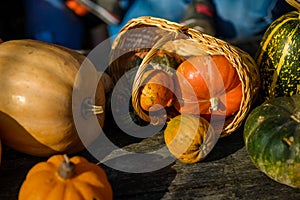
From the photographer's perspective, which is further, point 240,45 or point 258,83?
point 240,45

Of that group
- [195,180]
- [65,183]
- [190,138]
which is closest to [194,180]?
[195,180]

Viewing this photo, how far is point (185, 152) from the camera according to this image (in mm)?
1332

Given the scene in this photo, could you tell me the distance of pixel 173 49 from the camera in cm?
151

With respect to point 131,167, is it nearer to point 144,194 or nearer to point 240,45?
point 144,194

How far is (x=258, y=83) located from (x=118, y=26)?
3.14ft

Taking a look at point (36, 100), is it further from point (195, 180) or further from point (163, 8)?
point (163, 8)

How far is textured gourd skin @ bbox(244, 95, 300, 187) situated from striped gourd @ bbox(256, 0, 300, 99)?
19 cm

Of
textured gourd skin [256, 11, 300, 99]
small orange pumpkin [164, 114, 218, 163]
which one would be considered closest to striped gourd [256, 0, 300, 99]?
textured gourd skin [256, 11, 300, 99]

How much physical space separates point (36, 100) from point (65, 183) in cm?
31

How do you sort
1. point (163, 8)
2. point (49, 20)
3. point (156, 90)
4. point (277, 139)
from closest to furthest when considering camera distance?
point (277, 139) < point (156, 90) < point (163, 8) < point (49, 20)

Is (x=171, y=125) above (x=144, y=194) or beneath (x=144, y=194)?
above

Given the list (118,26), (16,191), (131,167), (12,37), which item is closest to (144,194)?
(131,167)

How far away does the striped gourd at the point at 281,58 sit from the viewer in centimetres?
150

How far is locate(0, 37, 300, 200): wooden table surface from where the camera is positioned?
129 centimetres
